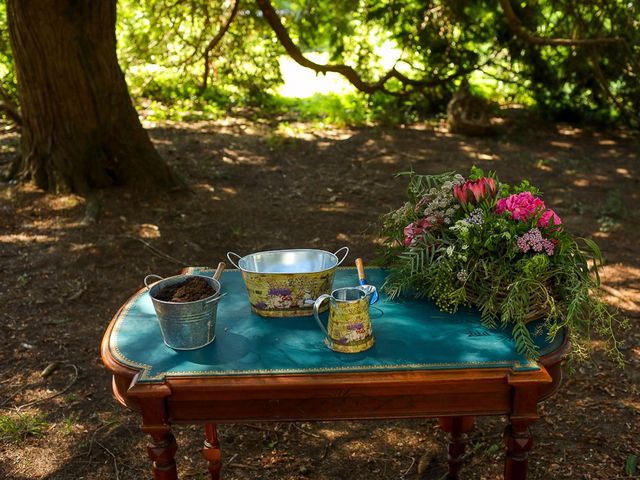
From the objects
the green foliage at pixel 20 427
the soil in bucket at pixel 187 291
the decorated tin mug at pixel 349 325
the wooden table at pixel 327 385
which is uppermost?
the soil in bucket at pixel 187 291

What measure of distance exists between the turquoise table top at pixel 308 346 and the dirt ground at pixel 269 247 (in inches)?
32.1

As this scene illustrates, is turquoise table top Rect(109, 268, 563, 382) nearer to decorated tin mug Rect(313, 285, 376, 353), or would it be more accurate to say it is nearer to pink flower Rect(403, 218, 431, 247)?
decorated tin mug Rect(313, 285, 376, 353)

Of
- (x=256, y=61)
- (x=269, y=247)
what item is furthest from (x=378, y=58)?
(x=269, y=247)

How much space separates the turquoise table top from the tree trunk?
3.75 m

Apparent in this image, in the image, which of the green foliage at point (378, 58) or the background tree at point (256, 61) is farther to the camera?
the green foliage at point (378, 58)

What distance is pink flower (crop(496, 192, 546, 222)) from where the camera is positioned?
223 centimetres

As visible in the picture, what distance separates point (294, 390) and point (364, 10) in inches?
310

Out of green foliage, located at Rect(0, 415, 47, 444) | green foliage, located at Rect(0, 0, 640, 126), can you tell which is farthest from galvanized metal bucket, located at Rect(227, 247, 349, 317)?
green foliage, located at Rect(0, 0, 640, 126)

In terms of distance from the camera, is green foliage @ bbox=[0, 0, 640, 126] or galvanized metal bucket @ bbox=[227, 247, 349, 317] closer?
galvanized metal bucket @ bbox=[227, 247, 349, 317]

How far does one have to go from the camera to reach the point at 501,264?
2.18m

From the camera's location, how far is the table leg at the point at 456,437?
9.14 feet

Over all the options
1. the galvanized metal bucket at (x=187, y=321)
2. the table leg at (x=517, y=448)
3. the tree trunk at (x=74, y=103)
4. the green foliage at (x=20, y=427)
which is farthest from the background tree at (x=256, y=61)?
the table leg at (x=517, y=448)

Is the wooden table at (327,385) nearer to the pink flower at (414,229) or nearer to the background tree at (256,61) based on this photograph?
the pink flower at (414,229)

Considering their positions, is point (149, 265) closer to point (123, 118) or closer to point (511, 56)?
point (123, 118)
